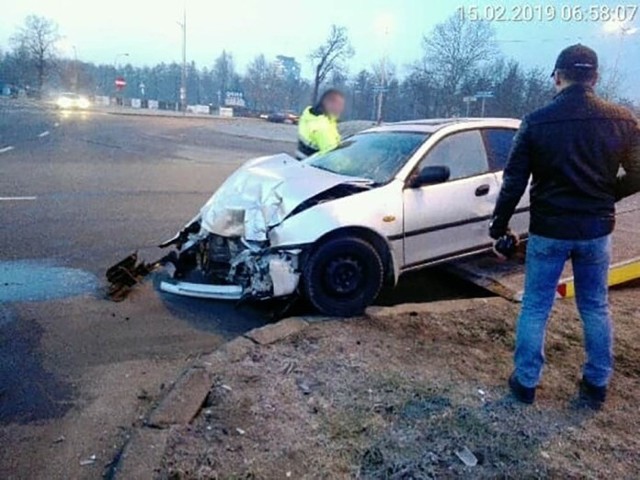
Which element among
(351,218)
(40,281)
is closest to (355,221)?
(351,218)

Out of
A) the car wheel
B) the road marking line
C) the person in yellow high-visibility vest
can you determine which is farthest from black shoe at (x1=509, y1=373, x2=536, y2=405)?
the road marking line

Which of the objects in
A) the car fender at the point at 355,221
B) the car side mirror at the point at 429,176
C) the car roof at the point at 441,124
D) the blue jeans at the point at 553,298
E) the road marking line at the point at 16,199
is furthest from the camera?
the road marking line at the point at 16,199

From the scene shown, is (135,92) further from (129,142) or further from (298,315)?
(298,315)

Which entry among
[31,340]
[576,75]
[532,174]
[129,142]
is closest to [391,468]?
[532,174]

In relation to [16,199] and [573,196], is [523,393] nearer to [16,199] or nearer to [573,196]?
[573,196]

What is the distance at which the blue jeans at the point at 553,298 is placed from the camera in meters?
3.04

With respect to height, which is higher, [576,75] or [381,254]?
[576,75]

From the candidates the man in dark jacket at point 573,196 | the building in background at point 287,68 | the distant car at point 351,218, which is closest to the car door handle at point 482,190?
the distant car at point 351,218

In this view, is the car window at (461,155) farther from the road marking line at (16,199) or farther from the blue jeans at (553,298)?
→ the road marking line at (16,199)

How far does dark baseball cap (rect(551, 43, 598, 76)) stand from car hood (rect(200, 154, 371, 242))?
6.43 ft

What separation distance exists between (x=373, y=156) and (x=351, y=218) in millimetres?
1030

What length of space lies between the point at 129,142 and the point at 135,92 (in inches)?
3829

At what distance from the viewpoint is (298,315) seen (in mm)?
4539

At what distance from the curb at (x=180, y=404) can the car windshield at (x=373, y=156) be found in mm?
1533
